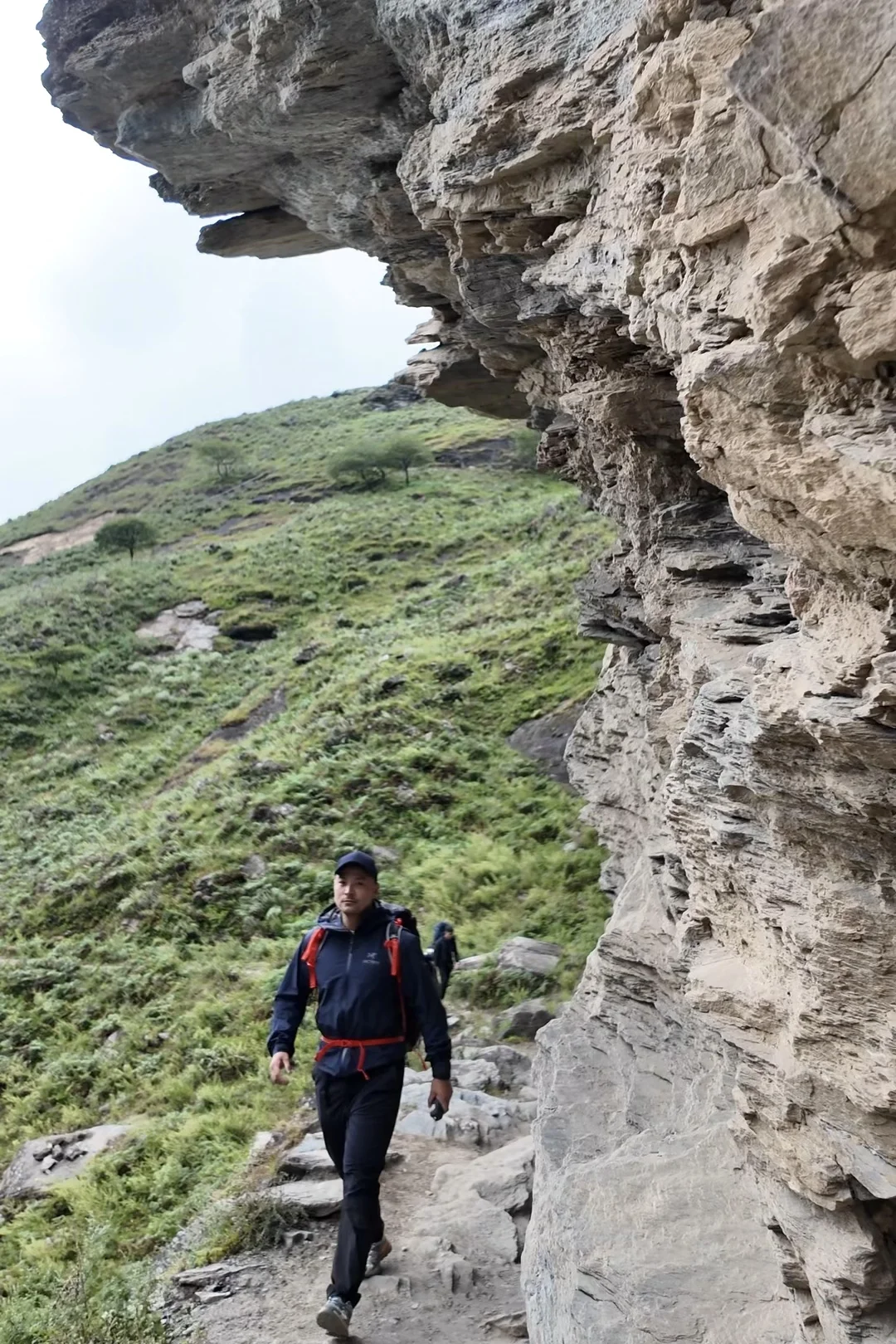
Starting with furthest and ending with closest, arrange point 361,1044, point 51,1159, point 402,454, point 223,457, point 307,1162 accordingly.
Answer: point 223,457 < point 402,454 < point 51,1159 < point 307,1162 < point 361,1044

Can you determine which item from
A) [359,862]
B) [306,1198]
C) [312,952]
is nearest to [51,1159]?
[306,1198]

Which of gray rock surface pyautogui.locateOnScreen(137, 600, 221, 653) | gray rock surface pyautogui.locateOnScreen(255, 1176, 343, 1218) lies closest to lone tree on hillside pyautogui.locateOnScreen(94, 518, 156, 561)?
gray rock surface pyautogui.locateOnScreen(137, 600, 221, 653)

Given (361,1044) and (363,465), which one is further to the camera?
(363,465)

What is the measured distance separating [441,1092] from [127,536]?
187 feet

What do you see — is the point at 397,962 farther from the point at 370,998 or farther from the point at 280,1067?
the point at 280,1067

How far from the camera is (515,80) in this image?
26.3ft

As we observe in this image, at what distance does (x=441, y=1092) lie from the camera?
662 cm

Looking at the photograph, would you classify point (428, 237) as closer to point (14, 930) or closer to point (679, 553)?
point (679, 553)

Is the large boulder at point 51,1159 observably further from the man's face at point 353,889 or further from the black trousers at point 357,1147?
the man's face at point 353,889

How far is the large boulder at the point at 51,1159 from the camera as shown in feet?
35.6

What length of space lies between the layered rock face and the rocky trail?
871mm

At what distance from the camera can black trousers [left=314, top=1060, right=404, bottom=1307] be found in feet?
20.7

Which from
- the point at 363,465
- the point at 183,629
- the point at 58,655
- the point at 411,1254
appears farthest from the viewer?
the point at 363,465

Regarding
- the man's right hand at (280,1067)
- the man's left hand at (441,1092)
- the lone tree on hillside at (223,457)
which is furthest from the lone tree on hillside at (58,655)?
the lone tree on hillside at (223,457)
